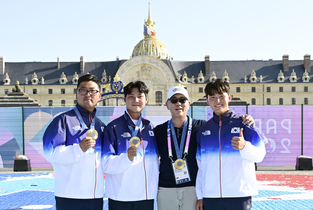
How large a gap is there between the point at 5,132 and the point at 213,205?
32.7 feet

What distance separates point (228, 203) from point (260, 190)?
500 centimetres

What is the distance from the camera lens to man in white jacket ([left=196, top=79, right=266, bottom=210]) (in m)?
3.79

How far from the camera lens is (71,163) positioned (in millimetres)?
3834

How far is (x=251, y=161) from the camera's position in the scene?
3.80 metres

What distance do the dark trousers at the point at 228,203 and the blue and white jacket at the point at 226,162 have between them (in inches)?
2.0

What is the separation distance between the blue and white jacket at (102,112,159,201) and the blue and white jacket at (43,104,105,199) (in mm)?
142

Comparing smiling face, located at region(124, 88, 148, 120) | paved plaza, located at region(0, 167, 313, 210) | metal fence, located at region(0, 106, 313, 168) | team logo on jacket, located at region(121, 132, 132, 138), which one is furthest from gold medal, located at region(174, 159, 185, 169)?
metal fence, located at region(0, 106, 313, 168)

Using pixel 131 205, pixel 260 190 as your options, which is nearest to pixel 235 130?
pixel 131 205

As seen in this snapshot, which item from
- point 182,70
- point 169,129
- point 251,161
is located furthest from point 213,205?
point 182,70

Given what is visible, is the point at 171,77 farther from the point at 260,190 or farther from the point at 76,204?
the point at 76,204

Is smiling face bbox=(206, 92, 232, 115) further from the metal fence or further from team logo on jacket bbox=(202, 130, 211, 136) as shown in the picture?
the metal fence

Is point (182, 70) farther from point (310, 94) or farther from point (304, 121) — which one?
point (304, 121)

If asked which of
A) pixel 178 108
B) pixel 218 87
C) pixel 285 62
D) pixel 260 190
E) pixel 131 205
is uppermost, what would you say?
pixel 285 62

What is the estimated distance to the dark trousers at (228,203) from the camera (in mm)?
3781
